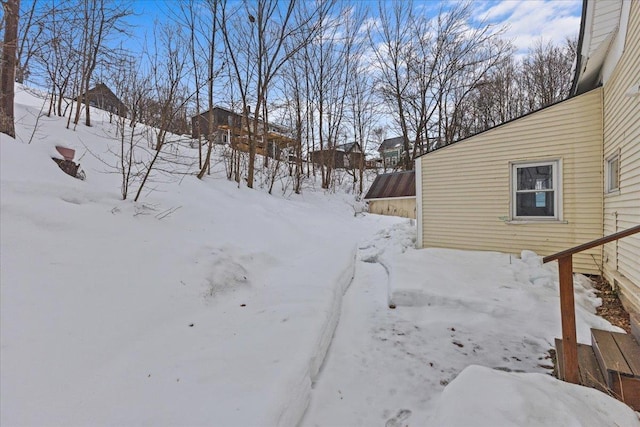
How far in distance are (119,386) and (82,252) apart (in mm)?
1642

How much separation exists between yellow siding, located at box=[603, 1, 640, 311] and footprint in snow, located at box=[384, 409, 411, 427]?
132 inches

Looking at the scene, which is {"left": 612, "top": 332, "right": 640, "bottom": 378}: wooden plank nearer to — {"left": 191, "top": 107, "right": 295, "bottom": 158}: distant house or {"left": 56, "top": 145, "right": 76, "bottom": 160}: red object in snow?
{"left": 56, "top": 145, "right": 76, "bottom": 160}: red object in snow

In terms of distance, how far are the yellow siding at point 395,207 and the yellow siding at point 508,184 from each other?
7410mm

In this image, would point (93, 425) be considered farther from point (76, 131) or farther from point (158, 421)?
point (76, 131)

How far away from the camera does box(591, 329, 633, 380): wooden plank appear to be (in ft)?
6.14

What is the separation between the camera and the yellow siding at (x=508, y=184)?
5062 mm

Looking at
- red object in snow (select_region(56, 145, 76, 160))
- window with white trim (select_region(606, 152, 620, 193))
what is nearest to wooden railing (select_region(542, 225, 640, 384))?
window with white trim (select_region(606, 152, 620, 193))

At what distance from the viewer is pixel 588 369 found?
2.15 meters

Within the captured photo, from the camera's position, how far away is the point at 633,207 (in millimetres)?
3580

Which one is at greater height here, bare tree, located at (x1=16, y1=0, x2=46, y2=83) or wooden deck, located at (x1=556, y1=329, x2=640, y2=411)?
bare tree, located at (x1=16, y1=0, x2=46, y2=83)

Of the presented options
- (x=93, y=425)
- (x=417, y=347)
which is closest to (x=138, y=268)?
(x=93, y=425)

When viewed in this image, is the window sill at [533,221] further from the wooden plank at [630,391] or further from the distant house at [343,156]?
the distant house at [343,156]

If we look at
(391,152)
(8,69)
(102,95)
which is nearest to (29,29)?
(8,69)

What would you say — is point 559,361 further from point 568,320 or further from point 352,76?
point 352,76
